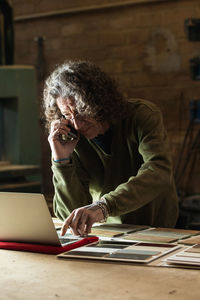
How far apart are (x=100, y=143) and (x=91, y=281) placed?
3.42 feet

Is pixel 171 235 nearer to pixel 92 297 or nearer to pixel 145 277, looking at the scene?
pixel 145 277

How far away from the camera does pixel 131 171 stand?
2.37 metres

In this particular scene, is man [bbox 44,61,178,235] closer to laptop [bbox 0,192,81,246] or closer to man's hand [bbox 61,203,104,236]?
man's hand [bbox 61,203,104,236]

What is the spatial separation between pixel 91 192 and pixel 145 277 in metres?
1.09

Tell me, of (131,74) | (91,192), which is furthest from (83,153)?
(131,74)

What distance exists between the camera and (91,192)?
8.13ft

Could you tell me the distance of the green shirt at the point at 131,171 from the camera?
2158mm

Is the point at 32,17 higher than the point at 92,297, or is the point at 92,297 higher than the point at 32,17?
the point at 32,17

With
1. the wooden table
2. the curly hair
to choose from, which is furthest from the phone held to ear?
the wooden table

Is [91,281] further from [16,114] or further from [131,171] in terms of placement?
[16,114]

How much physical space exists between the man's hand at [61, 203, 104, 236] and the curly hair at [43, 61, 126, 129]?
512 mm

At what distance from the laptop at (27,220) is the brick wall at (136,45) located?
4.78 metres

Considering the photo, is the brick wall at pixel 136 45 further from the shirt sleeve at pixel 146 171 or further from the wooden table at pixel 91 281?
the wooden table at pixel 91 281

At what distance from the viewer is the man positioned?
7.27 feet
